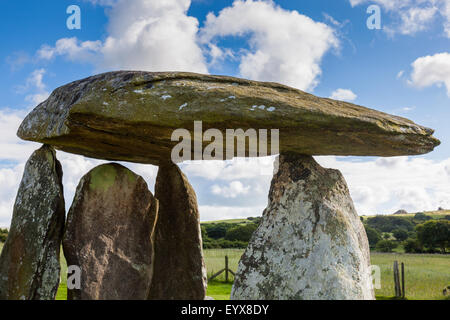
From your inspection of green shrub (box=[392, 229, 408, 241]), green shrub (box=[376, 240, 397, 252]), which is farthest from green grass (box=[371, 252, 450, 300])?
green shrub (box=[392, 229, 408, 241])

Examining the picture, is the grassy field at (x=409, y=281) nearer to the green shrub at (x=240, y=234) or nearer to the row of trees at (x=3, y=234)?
the green shrub at (x=240, y=234)

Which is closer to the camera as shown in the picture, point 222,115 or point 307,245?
point 222,115

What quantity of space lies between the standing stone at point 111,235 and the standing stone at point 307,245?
2.59 metres

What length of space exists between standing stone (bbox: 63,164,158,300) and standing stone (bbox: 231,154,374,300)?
8.50 ft

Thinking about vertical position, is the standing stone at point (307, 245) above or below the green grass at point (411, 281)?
above

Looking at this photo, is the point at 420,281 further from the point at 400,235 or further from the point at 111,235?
the point at 400,235

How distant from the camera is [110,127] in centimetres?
653

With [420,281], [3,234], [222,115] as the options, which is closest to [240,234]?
[3,234]

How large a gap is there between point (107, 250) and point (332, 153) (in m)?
4.43

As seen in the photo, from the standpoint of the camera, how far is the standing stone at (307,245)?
6066 millimetres

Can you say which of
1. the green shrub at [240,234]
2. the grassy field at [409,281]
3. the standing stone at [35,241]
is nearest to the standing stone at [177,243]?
the standing stone at [35,241]

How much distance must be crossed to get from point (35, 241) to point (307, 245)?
4.70 m

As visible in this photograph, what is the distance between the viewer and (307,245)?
6363 millimetres
